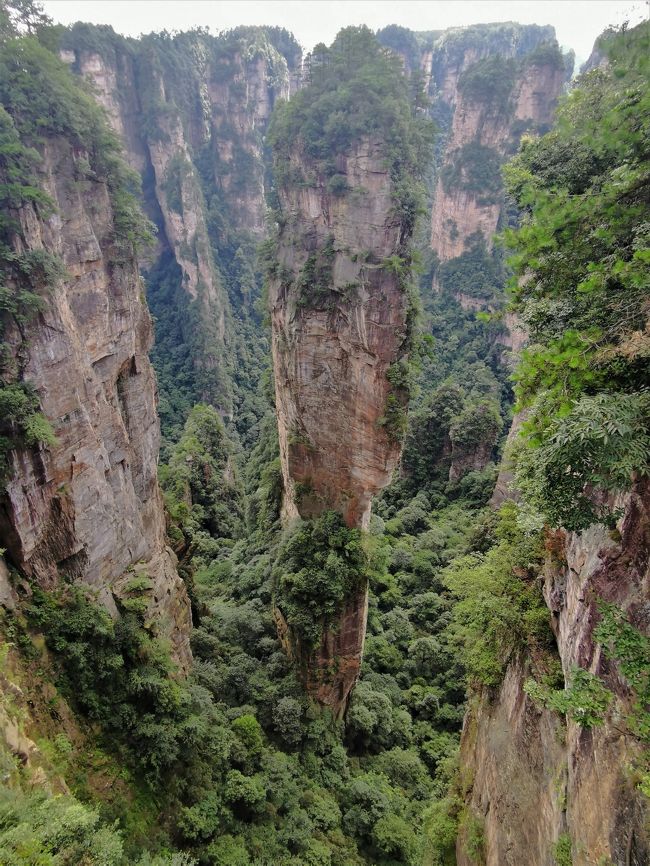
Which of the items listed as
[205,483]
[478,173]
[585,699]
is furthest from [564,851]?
[478,173]


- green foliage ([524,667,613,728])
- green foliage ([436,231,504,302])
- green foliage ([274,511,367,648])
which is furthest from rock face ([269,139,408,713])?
green foliage ([436,231,504,302])

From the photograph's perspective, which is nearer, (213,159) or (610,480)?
(610,480)

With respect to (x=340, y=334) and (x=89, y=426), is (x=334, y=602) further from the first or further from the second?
(x=89, y=426)

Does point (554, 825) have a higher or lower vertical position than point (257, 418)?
lower

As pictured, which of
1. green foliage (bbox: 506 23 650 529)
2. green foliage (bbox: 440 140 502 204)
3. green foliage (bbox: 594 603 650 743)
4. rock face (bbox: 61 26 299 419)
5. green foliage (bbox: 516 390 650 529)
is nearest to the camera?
green foliage (bbox: 594 603 650 743)

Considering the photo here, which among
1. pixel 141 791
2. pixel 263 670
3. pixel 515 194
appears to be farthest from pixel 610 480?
pixel 263 670

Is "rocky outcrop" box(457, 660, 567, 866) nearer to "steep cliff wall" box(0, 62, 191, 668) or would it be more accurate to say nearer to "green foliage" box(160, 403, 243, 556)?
"steep cliff wall" box(0, 62, 191, 668)

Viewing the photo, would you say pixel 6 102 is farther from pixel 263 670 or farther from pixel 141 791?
pixel 263 670

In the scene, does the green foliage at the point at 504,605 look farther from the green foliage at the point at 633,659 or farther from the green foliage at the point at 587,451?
the green foliage at the point at 587,451
